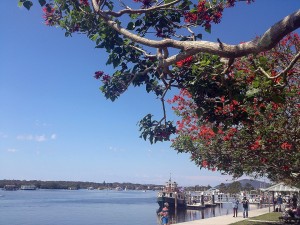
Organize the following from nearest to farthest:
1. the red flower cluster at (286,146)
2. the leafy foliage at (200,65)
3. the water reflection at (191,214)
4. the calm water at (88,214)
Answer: the leafy foliage at (200,65)
the red flower cluster at (286,146)
the calm water at (88,214)
the water reflection at (191,214)

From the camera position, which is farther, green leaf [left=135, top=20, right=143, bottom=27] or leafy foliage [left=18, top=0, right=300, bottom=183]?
green leaf [left=135, top=20, right=143, bottom=27]

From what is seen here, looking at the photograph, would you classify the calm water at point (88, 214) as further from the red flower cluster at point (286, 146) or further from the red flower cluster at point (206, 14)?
the red flower cluster at point (206, 14)

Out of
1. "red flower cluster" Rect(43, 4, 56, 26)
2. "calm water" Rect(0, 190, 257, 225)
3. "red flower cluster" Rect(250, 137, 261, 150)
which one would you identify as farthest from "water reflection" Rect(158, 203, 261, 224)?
"red flower cluster" Rect(43, 4, 56, 26)

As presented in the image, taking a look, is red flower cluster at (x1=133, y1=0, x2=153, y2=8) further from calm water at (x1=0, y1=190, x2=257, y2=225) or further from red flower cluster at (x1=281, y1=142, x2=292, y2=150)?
calm water at (x1=0, y1=190, x2=257, y2=225)

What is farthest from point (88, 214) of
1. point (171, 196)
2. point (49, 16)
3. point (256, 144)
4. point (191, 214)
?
point (49, 16)

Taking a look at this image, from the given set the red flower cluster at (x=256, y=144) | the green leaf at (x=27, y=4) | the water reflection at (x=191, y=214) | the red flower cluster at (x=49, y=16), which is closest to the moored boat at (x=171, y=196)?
the water reflection at (x=191, y=214)

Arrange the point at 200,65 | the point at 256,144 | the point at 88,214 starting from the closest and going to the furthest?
the point at 200,65
the point at 256,144
the point at 88,214

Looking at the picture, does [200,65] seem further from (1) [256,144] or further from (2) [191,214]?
(2) [191,214]

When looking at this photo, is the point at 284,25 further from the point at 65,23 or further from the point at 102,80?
the point at 65,23

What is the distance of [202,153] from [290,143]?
447cm

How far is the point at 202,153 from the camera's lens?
49.2 feet

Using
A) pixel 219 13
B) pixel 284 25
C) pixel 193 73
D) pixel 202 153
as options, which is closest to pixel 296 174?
pixel 202 153

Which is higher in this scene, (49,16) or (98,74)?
(49,16)

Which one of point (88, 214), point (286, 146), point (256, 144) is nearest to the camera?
point (286, 146)
